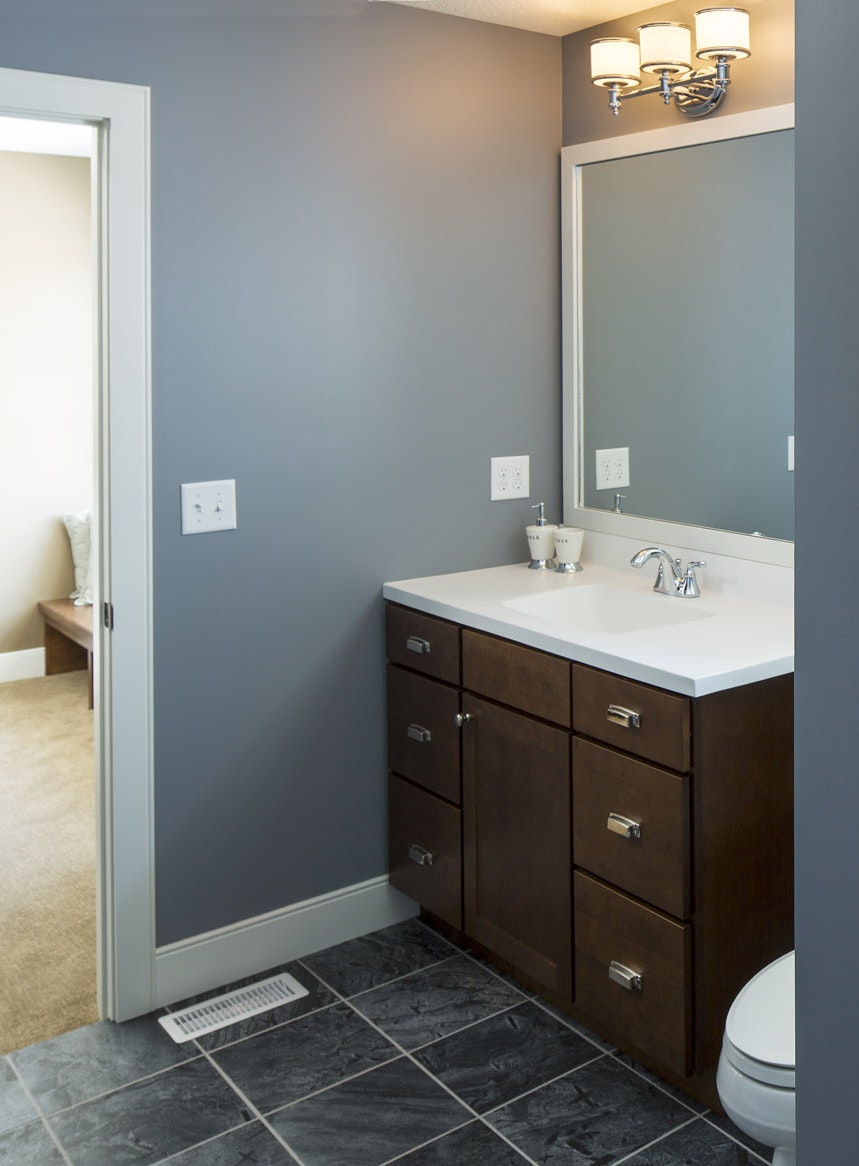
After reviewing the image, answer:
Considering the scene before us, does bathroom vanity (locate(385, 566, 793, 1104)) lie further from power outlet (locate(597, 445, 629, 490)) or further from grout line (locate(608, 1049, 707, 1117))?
power outlet (locate(597, 445, 629, 490))

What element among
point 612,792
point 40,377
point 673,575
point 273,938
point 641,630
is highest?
point 40,377

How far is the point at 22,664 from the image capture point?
5195mm

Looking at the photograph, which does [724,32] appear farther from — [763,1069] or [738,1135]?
[738,1135]

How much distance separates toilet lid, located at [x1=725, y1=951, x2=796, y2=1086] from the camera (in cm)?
157

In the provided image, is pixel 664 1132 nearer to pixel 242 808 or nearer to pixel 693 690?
pixel 693 690

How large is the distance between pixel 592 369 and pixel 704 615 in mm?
797

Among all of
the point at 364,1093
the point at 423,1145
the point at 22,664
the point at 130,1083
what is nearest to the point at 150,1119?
the point at 130,1083

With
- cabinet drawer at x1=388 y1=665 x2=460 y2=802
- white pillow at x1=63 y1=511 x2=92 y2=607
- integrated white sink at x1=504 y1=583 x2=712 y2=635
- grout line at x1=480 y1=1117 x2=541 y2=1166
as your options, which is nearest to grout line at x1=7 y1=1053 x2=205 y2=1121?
grout line at x1=480 y1=1117 x2=541 y2=1166

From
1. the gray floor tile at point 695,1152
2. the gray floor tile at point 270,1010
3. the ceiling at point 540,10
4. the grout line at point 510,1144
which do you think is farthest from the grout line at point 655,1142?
the ceiling at point 540,10

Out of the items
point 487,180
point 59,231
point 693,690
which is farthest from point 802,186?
point 59,231

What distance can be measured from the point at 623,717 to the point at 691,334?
3.39ft

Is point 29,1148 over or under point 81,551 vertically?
under

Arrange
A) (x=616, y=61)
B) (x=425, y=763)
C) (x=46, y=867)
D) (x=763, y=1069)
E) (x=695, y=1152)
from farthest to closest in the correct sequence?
(x=46, y=867)
(x=425, y=763)
(x=616, y=61)
(x=695, y=1152)
(x=763, y=1069)

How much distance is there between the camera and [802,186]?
836mm
